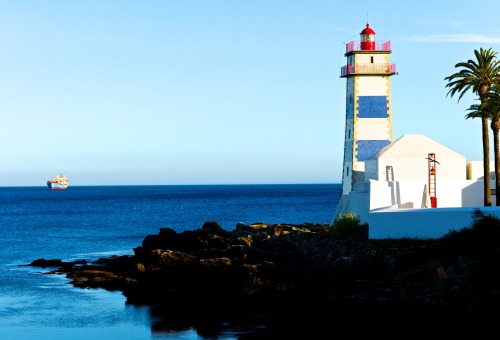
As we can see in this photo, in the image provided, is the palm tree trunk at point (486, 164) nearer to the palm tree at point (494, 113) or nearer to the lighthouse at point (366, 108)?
the palm tree at point (494, 113)

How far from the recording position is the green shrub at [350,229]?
41.9m

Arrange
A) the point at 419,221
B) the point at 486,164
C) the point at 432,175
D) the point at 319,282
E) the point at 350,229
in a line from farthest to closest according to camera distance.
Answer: the point at 432,175 → the point at 486,164 → the point at 350,229 → the point at 419,221 → the point at 319,282

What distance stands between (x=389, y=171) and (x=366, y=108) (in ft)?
22.8

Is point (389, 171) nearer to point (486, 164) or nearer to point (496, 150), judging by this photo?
point (486, 164)

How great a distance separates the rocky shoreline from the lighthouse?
28.5 feet

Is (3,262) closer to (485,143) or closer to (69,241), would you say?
(69,241)

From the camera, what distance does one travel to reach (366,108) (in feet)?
175

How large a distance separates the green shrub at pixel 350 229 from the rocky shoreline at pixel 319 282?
0.79ft

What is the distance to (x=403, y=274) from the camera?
35.2 m

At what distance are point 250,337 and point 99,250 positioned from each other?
38527 millimetres

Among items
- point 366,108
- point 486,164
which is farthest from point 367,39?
point 486,164

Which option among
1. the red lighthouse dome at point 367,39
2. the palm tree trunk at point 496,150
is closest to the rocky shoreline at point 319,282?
the palm tree trunk at point 496,150

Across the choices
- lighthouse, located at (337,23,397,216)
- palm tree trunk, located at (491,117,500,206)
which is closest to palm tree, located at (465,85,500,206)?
palm tree trunk, located at (491,117,500,206)

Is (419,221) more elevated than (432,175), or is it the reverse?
(432,175)
